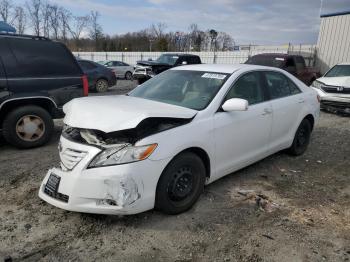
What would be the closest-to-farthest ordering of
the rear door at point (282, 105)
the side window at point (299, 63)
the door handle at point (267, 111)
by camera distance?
the door handle at point (267, 111) → the rear door at point (282, 105) → the side window at point (299, 63)

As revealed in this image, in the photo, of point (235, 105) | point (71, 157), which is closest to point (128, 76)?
point (235, 105)

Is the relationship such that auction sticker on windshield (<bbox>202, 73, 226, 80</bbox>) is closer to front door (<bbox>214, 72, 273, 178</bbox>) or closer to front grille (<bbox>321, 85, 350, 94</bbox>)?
front door (<bbox>214, 72, 273, 178</bbox>)

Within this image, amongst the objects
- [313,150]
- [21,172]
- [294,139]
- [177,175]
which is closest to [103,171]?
[177,175]

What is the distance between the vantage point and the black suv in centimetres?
559

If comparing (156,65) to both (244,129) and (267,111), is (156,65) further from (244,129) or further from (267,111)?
(244,129)

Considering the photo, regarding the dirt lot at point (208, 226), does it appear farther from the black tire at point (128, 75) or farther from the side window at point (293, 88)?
the black tire at point (128, 75)

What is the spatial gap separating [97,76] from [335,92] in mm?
10037

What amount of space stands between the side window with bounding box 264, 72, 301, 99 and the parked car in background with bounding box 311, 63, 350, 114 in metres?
5.27

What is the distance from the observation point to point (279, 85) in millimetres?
5344

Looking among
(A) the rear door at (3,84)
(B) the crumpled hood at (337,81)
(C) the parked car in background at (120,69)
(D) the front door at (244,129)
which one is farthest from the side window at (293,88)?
(C) the parked car in background at (120,69)

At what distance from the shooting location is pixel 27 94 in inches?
225

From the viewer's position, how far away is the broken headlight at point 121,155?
10.5ft

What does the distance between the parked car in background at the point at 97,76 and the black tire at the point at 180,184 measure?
12.4 m

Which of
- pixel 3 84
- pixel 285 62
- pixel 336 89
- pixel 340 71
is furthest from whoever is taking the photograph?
pixel 285 62
